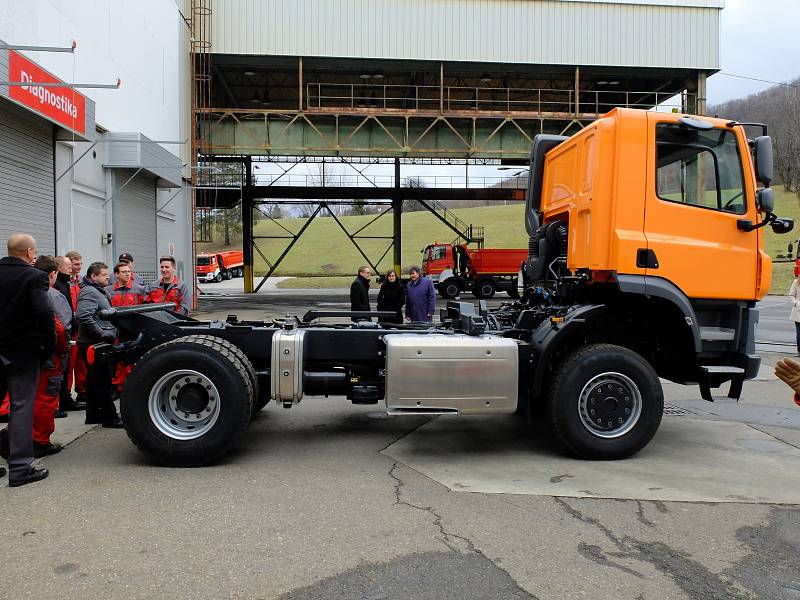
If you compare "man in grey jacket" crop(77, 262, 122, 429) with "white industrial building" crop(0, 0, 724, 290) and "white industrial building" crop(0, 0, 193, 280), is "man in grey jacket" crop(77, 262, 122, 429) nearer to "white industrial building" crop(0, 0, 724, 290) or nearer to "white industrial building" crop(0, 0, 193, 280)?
"white industrial building" crop(0, 0, 193, 280)

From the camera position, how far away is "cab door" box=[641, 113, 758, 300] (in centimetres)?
564

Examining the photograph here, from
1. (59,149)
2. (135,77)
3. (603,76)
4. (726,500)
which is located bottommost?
(726,500)

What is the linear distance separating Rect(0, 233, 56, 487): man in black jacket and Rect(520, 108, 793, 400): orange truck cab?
4173 millimetres

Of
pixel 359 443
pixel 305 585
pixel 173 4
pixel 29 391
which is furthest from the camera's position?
pixel 173 4

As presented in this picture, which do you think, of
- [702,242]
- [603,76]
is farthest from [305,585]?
[603,76]

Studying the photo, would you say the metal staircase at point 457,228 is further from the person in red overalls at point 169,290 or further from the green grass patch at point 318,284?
the person in red overalls at point 169,290

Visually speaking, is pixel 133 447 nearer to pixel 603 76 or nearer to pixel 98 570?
pixel 98 570

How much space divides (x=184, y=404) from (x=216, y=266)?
49307mm

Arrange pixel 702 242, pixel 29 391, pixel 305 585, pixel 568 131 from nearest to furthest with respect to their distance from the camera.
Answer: pixel 305 585
pixel 29 391
pixel 702 242
pixel 568 131

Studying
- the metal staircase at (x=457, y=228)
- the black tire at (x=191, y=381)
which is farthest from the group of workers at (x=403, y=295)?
the metal staircase at (x=457, y=228)

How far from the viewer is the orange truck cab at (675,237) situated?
5594mm

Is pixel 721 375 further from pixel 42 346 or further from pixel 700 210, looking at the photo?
pixel 42 346

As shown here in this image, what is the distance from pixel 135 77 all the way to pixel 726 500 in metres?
18.4

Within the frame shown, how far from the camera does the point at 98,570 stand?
3531 mm
